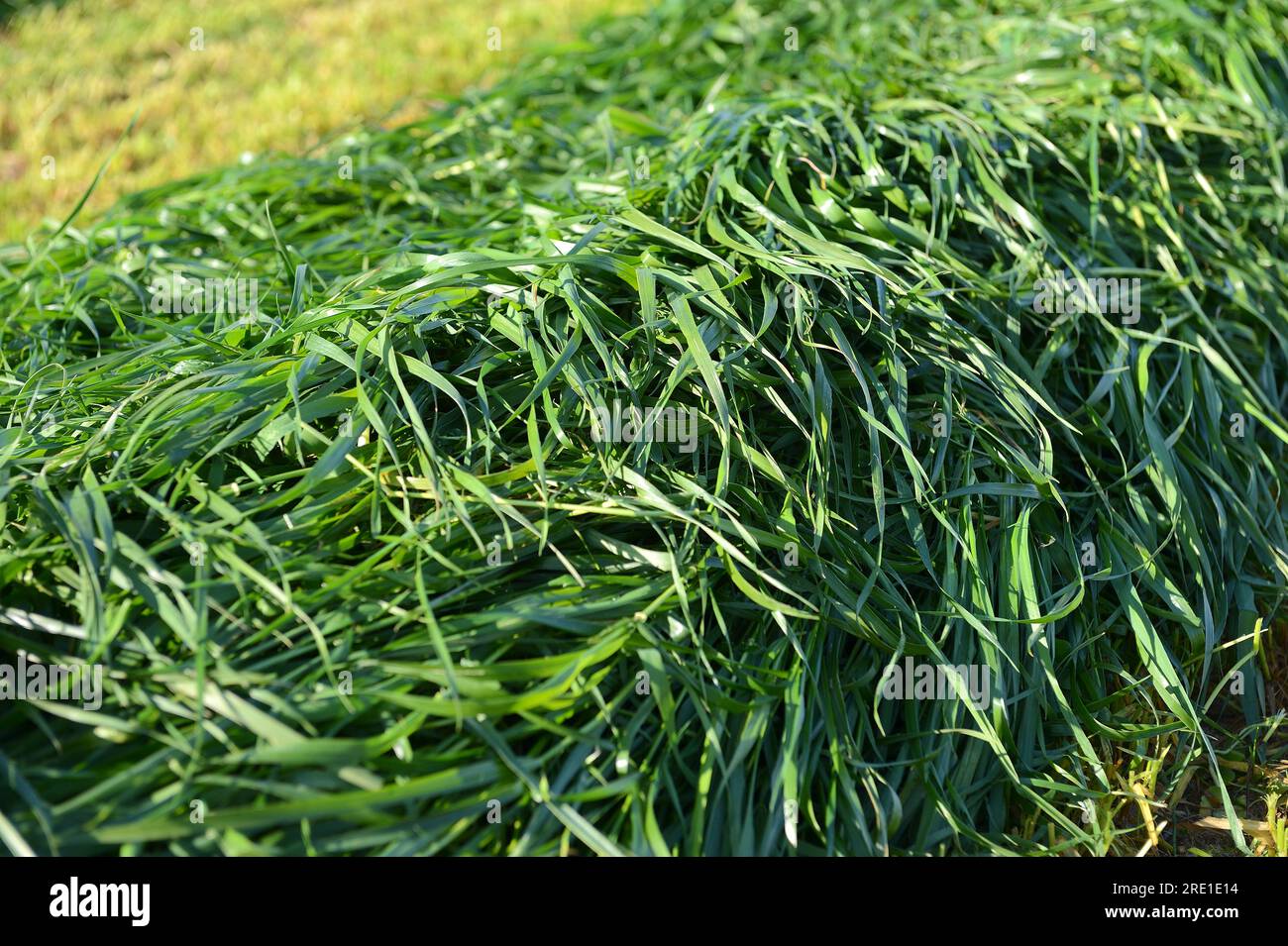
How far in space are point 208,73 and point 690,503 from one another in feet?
11.9

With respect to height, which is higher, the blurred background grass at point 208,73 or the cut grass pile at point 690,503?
the blurred background grass at point 208,73

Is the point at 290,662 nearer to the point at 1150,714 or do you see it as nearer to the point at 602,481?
the point at 602,481

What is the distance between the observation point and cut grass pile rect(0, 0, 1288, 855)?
1.58m

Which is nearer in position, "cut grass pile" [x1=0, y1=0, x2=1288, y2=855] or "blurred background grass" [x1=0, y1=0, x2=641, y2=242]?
"cut grass pile" [x1=0, y1=0, x2=1288, y2=855]

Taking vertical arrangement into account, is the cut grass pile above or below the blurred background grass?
below

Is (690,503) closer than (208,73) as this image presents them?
Yes

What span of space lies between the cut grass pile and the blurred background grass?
102 cm

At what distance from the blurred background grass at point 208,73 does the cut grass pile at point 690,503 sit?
1023 millimetres

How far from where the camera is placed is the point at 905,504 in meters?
2.03

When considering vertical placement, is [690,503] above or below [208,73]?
below

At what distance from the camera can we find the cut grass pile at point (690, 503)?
158 cm

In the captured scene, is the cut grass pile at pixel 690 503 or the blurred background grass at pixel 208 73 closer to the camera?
the cut grass pile at pixel 690 503

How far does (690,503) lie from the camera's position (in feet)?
6.11
